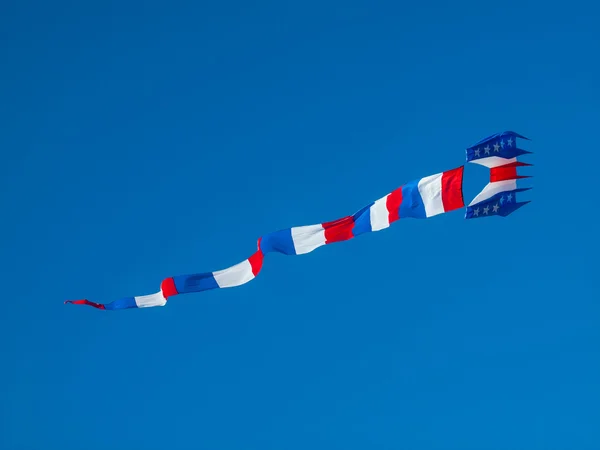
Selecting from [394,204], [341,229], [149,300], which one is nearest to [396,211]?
[394,204]

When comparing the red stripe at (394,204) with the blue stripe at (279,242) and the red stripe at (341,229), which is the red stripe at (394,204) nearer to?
the red stripe at (341,229)

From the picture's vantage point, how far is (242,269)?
32031mm

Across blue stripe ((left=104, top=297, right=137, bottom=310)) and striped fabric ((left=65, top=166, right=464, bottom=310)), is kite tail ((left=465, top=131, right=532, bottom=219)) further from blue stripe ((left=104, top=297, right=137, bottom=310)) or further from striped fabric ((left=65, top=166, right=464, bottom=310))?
blue stripe ((left=104, top=297, right=137, bottom=310))

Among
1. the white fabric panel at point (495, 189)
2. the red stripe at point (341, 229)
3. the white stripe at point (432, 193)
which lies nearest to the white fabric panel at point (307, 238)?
the red stripe at point (341, 229)

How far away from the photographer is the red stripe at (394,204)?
1155 inches

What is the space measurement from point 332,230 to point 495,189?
214 inches

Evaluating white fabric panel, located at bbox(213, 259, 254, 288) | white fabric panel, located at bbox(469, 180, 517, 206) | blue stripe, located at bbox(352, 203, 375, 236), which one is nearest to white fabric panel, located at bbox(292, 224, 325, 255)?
blue stripe, located at bbox(352, 203, 375, 236)

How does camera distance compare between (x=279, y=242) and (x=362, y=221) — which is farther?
(x=279, y=242)

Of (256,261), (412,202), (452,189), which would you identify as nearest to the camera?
(452,189)

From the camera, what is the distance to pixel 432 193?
28.5 m

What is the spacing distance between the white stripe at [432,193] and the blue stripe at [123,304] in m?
10.7

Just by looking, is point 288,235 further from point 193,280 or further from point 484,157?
point 484,157

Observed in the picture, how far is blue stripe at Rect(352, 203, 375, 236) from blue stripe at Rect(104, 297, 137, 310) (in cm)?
819

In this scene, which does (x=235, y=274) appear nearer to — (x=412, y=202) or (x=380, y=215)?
(x=380, y=215)
